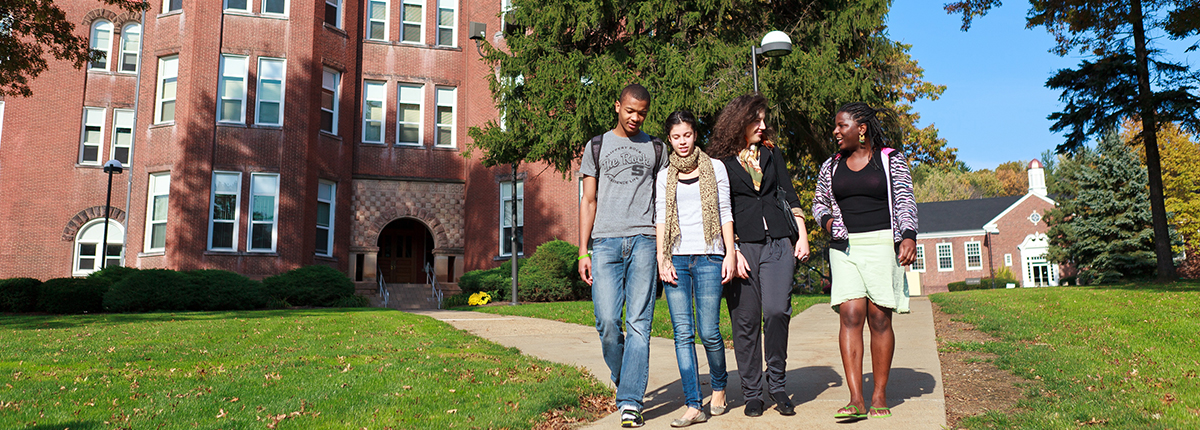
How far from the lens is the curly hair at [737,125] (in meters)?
4.95

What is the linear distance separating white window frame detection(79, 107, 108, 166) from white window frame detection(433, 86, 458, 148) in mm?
10474

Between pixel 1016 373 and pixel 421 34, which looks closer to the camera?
pixel 1016 373

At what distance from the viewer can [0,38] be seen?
1398 cm

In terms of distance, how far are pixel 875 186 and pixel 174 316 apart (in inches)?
552

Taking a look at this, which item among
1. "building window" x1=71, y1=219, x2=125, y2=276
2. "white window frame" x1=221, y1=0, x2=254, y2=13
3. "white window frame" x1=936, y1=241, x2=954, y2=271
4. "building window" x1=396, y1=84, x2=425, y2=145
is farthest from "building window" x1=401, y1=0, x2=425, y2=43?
"white window frame" x1=936, y1=241, x2=954, y2=271

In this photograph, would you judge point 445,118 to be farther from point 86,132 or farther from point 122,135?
point 86,132

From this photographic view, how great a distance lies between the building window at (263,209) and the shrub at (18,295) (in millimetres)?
4841

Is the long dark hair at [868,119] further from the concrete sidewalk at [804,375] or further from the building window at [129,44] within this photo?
the building window at [129,44]

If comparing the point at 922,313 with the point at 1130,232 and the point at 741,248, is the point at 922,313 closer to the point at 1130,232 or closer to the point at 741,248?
the point at 741,248

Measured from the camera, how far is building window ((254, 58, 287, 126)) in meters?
21.6

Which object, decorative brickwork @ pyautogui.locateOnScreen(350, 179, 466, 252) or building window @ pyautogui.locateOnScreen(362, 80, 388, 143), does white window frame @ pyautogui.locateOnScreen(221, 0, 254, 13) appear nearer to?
building window @ pyautogui.locateOnScreen(362, 80, 388, 143)

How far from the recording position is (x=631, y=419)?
4.44 meters

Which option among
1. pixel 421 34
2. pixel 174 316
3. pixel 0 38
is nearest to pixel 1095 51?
pixel 421 34

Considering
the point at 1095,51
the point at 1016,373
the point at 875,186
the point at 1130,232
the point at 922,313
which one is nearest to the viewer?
the point at 875,186
